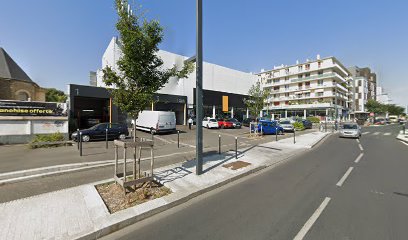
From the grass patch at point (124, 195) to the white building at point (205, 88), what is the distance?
63.6 feet

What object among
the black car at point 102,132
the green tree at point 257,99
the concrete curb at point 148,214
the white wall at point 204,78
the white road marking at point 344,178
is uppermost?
the white wall at point 204,78

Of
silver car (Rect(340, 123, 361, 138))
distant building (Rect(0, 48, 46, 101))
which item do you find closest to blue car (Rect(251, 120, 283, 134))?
silver car (Rect(340, 123, 361, 138))

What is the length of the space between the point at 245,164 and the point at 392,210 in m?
4.56

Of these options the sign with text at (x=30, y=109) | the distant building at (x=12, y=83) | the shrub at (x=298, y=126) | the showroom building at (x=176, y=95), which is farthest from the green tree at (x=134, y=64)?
the shrub at (x=298, y=126)

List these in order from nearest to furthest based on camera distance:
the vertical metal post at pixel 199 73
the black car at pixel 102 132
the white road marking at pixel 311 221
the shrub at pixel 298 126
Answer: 1. the white road marking at pixel 311 221
2. the vertical metal post at pixel 199 73
3. the black car at pixel 102 132
4. the shrub at pixel 298 126

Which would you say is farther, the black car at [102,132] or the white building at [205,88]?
the white building at [205,88]

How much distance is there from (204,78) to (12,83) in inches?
999

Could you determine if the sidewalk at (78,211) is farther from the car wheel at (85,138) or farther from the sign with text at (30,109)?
the sign with text at (30,109)

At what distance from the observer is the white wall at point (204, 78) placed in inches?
1137

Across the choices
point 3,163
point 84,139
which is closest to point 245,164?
point 3,163

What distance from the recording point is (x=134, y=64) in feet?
16.9

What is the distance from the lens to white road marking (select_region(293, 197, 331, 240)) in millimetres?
3391

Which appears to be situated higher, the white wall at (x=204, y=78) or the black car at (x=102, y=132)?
the white wall at (x=204, y=78)

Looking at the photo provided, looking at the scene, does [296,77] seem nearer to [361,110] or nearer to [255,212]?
[361,110]
